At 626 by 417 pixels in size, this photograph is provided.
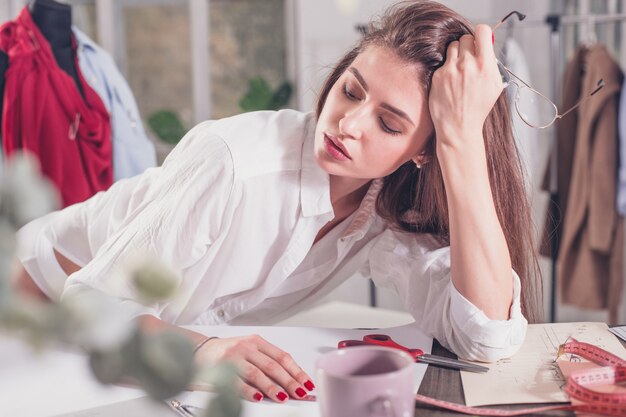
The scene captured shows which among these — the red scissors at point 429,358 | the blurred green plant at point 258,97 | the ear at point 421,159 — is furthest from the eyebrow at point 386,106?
the blurred green plant at point 258,97

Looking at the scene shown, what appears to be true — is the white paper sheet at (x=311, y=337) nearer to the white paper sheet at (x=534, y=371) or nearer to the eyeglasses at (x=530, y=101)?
the white paper sheet at (x=534, y=371)

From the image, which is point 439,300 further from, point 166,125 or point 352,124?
point 166,125

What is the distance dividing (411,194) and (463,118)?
307 mm

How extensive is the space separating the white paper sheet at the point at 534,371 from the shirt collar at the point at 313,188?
1.31 feet

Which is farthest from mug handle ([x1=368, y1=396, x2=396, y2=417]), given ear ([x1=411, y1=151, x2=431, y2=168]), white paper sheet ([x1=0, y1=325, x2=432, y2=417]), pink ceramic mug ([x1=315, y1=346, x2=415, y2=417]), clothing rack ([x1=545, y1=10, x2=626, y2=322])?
clothing rack ([x1=545, y1=10, x2=626, y2=322])

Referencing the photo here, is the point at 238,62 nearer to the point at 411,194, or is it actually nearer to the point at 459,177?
the point at 411,194

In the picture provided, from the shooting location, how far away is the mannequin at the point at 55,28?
240cm

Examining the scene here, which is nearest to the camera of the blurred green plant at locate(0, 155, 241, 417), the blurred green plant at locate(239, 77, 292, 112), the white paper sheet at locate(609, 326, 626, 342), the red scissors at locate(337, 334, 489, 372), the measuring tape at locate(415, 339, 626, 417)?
the blurred green plant at locate(0, 155, 241, 417)

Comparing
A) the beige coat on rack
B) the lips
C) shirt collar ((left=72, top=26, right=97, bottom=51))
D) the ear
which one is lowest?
the beige coat on rack

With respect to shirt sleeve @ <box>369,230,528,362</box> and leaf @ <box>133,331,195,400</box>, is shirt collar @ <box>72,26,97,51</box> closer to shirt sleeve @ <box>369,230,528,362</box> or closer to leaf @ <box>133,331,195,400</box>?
shirt sleeve @ <box>369,230,528,362</box>

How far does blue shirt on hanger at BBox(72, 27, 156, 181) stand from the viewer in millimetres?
2533

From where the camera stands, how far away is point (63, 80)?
7.98 ft

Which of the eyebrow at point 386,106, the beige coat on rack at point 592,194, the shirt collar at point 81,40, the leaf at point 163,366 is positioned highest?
the shirt collar at point 81,40

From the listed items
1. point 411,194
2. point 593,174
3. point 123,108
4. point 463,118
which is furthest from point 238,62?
point 463,118
